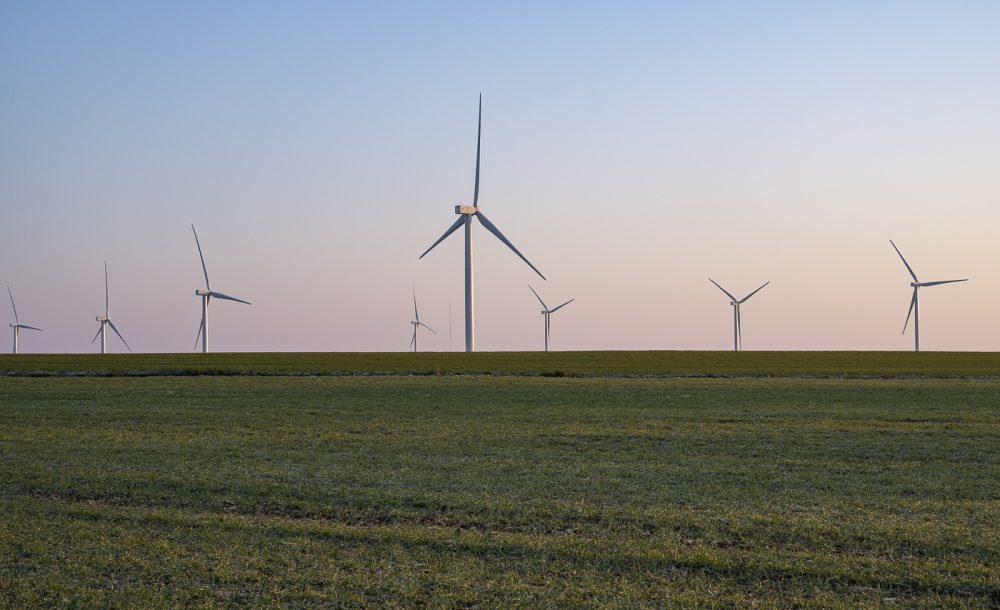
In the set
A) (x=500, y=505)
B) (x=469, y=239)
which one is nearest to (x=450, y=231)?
(x=469, y=239)

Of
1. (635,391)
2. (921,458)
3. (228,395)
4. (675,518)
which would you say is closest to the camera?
(675,518)

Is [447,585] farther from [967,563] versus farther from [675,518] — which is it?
[967,563]

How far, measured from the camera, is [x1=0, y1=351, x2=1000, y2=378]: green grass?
4844cm

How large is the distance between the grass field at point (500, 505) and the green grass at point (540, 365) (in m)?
19.6

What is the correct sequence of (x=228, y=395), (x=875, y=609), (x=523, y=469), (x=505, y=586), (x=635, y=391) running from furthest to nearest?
(x=635, y=391) < (x=228, y=395) < (x=523, y=469) < (x=505, y=586) < (x=875, y=609)

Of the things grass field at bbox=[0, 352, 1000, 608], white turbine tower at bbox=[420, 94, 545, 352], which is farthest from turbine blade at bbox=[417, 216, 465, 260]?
grass field at bbox=[0, 352, 1000, 608]

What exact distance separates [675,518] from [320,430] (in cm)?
1265

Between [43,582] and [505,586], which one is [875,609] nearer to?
[505,586]

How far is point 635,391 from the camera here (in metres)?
35.8

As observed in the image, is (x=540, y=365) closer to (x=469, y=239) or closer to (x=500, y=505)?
(x=469, y=239)

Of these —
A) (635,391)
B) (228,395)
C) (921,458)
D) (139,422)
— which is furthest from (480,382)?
(921,458)

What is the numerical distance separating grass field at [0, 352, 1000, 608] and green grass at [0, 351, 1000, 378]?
64.3 feet

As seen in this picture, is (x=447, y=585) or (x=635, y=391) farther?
(x=635, y=391)

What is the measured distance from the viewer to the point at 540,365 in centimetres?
5406
